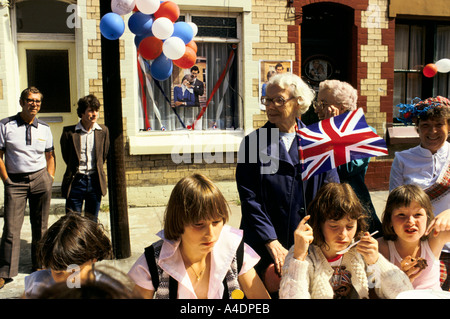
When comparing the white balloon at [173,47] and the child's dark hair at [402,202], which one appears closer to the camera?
the child's dark hair at [402,202]

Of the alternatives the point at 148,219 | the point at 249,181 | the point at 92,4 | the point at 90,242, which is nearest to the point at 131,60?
the point at 92,4

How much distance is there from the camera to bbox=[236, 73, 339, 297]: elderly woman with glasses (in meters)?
2.44

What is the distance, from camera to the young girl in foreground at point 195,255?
1.90 meters

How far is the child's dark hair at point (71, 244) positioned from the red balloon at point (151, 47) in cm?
238

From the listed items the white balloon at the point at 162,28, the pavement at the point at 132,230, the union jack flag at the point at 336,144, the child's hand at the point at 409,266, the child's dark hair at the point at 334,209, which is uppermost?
the white balloon at the point at 162,28

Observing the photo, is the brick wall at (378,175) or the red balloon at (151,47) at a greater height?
the red balloon at (151,47)

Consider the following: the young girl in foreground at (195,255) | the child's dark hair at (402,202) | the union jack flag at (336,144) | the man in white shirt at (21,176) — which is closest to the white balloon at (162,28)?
the man in white shirt at (21,176)

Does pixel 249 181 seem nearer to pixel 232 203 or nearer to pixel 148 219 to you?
pixel 148 219

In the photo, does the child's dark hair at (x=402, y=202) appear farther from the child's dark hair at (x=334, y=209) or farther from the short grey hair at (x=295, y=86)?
the short grey hair at (x=295, y=86)

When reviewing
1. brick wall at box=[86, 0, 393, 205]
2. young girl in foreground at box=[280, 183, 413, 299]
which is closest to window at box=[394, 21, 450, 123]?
brick wall at box=[86, 0, 393, 205]

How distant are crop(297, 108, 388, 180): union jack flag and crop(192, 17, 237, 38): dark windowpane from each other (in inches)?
193

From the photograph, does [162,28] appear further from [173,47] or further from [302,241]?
[302,241]

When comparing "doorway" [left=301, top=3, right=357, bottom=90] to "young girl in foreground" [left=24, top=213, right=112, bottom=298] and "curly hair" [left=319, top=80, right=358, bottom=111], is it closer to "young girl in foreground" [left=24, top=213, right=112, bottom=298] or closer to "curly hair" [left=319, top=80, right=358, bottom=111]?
"curly hair" [left=319, top=80, right=358, bottom=111]

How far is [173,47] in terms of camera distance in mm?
3906
